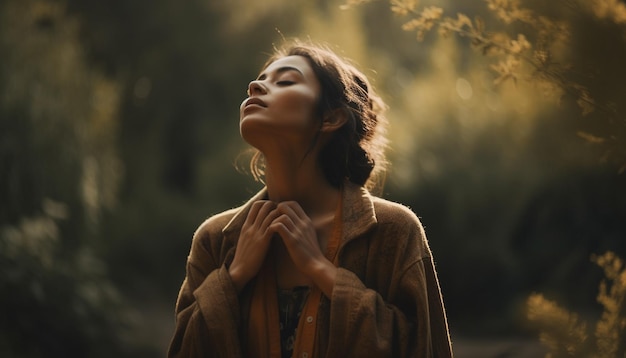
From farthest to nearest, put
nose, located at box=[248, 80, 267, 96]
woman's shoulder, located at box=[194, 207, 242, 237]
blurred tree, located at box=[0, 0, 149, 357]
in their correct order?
blurred tree, located at box=[0, 0, 149, 357] → woman's shoulder, located at box=[194, 207, 242, 237] → nose, located at box=[248, 80, 267, 96]

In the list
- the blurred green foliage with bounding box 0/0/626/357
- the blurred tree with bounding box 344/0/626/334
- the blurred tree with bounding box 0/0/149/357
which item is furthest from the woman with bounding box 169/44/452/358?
the blurred tree with bounding box 0/0/149/357

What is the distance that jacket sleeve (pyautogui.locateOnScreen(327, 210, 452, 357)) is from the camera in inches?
83.4

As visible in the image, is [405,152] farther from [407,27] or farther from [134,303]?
[407,27]

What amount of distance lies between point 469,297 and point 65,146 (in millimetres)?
3489

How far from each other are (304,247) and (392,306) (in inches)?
9.8

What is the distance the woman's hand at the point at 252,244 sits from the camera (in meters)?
2.26

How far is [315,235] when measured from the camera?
227cm

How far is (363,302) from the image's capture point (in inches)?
83.5

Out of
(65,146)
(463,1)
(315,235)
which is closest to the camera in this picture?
(315,235)

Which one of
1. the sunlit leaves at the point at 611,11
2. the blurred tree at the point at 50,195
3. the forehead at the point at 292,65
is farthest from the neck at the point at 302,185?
the blurred tree at the point at 50,195

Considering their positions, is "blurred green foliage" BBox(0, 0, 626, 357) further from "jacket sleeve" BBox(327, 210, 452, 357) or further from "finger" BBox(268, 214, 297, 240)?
"finger" BBox(268, 214, 297, 240)

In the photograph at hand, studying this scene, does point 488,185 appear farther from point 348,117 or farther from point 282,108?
point 282,108

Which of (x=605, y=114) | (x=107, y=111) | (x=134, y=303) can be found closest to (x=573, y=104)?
(x=605, y=114)

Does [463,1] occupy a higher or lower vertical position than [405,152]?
higher
